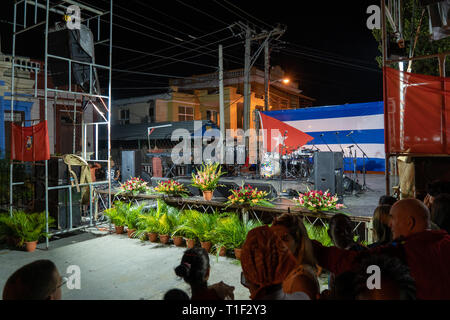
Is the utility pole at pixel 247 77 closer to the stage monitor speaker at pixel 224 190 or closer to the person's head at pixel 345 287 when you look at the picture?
the stage monitor speaker at pixel 224 190

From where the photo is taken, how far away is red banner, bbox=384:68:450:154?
3973mm

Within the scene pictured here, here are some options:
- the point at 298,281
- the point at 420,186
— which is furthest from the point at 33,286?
the point at 420,186

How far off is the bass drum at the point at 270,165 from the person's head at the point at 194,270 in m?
13.3

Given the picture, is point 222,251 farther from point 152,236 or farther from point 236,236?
point 152,236

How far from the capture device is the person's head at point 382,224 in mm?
2938

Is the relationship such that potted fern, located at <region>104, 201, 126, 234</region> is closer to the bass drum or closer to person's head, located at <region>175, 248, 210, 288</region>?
person's head, located at <region>175, 248, 210, 288</region>

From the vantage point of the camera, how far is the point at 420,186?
183 inches

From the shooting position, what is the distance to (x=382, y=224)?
2963 millimetres

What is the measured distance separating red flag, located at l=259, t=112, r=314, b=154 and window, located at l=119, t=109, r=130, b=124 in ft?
62.7

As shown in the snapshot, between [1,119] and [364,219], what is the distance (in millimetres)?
14321

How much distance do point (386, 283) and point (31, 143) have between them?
7.27 meters
